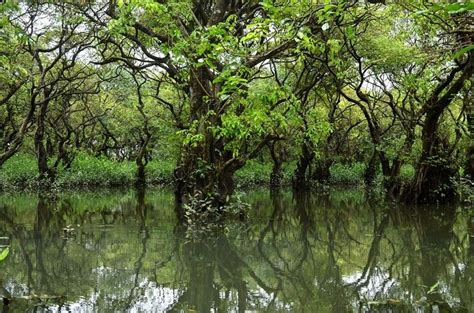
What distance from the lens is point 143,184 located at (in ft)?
70.9

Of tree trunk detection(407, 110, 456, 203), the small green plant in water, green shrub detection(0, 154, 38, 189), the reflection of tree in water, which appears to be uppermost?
green shrub detection(0, 154, 38, 189)

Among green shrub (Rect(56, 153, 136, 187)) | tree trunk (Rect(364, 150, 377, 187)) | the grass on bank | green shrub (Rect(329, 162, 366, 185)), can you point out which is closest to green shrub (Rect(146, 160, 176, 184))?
the grass on bank

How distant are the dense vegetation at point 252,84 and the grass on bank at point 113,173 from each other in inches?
2.4

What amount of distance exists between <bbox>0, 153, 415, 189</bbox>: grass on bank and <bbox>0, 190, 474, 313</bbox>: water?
7010 millimetres

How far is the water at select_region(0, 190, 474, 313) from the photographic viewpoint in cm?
425

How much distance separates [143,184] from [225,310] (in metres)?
18.0

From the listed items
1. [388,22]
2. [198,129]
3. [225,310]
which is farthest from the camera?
[388,22]

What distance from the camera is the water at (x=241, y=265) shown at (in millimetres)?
4254

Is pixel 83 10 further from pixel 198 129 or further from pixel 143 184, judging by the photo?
pixel 143 184

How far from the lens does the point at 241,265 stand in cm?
576

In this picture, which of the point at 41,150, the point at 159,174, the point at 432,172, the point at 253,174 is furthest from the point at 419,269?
the point at 159,174

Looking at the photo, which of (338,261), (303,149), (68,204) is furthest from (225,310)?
(303,149)

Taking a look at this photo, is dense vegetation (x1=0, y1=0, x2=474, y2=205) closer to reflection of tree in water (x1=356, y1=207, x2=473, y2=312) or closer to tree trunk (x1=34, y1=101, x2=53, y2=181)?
tree trunk (x1=34, y1=101, x2=53, y2=181)

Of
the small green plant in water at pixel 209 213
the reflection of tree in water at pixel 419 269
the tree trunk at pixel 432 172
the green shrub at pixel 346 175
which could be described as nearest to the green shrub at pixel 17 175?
the small green plant in water at pixel 209 213
